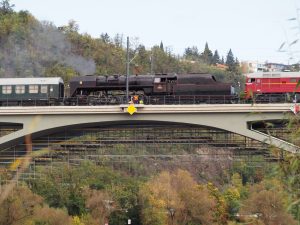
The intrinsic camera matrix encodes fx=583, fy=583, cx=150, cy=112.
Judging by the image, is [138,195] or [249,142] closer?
[249,142]

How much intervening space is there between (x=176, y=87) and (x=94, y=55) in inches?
1994

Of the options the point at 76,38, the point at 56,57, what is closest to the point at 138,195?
the point at 56,57

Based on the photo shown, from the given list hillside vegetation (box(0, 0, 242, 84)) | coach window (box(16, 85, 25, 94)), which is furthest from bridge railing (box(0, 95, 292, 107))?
hillside vegetation (box(0, 0, 242, 84))

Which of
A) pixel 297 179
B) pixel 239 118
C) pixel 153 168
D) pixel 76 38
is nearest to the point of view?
pixel 297 179

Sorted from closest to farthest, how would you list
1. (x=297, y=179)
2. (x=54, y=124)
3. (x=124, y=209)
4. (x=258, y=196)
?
(x=297, y=179), (x=54, y=124), (x=258, y=196), (x=124, y=209)

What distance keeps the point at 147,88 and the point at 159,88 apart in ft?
2.28

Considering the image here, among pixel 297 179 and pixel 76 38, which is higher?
pixel 76 38

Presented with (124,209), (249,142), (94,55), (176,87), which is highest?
(94,55)

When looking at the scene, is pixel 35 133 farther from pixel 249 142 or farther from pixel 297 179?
pixel 297 179

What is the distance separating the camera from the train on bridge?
77.6ft

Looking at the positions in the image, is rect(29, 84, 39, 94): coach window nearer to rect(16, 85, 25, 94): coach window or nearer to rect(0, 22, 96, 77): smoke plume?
rect(16, 85, 25, 94): coach window

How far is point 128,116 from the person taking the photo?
21.3m

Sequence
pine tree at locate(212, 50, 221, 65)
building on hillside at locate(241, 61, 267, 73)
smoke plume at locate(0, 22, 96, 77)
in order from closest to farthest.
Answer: building on hillside at locate(241, 61, 267, 73) → smoke plume at locate(0, 22, 96, 77) → pine tree at locate(212, 50, 221, 65)

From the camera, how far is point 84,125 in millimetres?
22156
